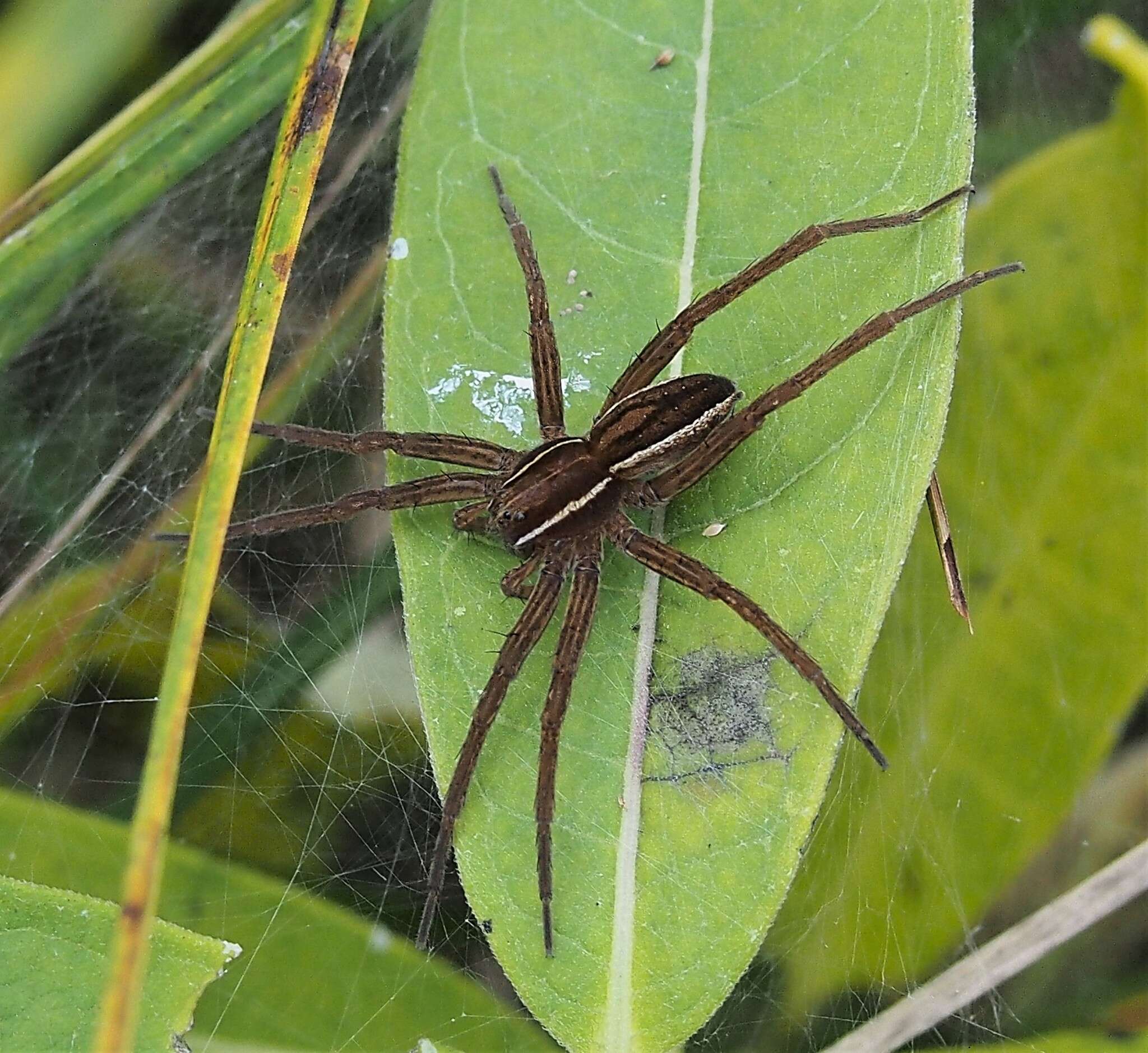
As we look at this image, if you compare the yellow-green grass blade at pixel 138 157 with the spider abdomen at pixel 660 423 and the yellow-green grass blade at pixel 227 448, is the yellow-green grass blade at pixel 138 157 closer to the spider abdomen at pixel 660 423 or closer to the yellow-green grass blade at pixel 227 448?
the yellow-green grass blade at pixel 227 448

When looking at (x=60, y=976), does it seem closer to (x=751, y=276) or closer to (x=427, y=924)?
(x=427, y=924)

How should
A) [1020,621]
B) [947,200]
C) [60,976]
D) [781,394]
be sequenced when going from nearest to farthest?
[60,976]
[947,200]
[781,394]
[1020,621]

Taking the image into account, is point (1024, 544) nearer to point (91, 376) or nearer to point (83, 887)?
point (83, 887)

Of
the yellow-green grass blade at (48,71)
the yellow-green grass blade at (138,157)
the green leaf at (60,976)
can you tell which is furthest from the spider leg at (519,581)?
the yellow-green grass blade at (48,71)

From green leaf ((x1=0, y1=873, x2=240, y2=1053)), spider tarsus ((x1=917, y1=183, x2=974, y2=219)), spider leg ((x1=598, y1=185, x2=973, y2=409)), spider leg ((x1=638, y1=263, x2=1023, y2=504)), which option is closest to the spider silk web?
spider leg ((x1=598, y1=185, x2=973, y2=409))

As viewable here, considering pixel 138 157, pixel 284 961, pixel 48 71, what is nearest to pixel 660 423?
pixel 284 961

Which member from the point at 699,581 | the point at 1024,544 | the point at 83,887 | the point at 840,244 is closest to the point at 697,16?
the point at 840,244
